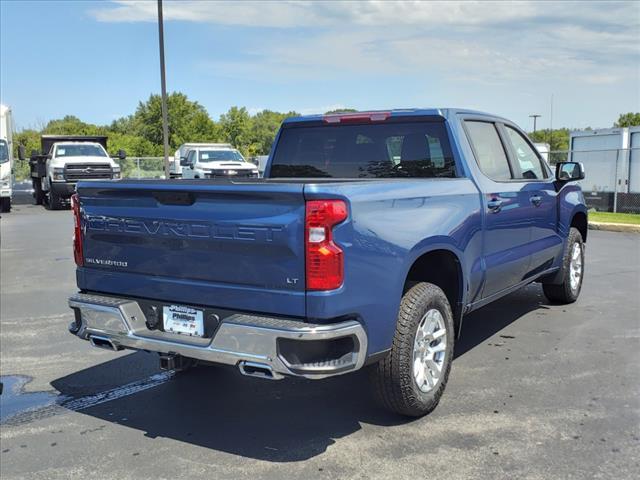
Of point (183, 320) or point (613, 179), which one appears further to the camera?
point (613, 179)

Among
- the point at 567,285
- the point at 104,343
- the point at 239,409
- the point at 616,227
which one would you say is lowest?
the point at 239,409

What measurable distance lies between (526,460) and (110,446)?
2.44 meters

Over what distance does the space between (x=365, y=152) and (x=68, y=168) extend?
744 inches

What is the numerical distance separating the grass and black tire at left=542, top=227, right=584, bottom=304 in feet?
29.2

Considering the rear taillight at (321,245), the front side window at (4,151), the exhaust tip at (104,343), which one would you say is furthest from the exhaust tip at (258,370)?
the front side window at (4,151)

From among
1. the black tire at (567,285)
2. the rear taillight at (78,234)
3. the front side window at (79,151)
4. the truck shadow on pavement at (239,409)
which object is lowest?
the truck shadow on pavement at (239,409)

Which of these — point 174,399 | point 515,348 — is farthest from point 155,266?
point 515,348

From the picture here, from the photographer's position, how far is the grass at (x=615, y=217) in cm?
1574

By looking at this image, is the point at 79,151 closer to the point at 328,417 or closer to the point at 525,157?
the point at 525,157

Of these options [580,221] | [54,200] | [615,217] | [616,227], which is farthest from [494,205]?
[54,200]

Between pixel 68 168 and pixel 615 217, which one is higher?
pixel 68 168

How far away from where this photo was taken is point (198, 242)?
144 inches

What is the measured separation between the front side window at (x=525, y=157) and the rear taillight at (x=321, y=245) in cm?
303

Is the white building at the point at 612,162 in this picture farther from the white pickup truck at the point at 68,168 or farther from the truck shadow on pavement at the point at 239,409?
the white pickup truck at the point at 68,168
